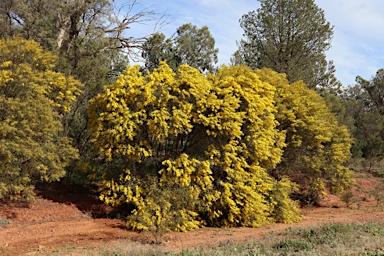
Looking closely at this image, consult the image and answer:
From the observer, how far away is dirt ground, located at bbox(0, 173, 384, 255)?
9.89m

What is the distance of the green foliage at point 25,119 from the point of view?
1134 cm

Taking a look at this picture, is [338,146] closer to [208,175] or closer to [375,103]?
[208,175]

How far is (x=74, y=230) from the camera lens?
11.7 meters

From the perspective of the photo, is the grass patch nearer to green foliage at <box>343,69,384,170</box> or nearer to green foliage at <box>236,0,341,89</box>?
green foliage at <box>236,0,341,89</box>

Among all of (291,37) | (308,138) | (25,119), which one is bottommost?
(25,119)

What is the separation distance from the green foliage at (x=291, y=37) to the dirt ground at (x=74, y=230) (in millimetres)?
11463

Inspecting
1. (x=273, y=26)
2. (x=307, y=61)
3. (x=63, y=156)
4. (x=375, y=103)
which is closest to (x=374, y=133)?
(x=375, y=103)

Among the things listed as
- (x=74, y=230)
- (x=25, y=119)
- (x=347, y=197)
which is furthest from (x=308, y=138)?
(x=25, y=119)

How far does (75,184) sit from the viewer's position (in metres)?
17.3

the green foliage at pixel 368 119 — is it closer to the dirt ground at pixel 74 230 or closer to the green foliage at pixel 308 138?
the green foliage at pixel 308 138

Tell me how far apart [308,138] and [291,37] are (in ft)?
31.9

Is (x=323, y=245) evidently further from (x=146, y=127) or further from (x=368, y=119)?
(x=368, y=119)

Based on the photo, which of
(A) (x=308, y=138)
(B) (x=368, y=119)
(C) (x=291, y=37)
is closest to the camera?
(A) (x=308, y=138)

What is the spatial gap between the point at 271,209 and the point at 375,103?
119ft
